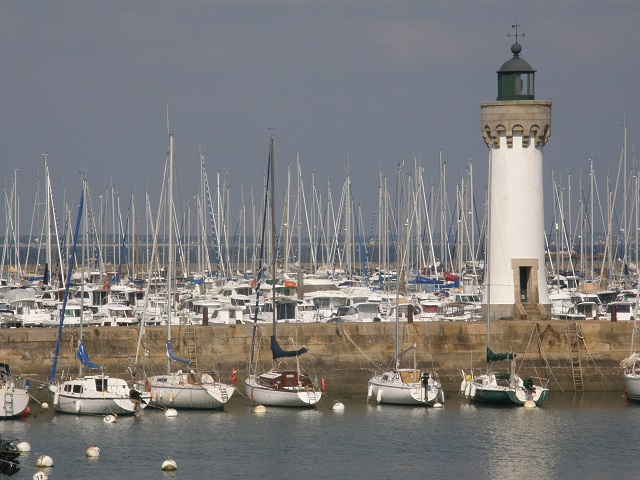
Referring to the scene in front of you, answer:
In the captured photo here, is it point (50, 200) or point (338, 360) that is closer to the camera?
point (338, 360)

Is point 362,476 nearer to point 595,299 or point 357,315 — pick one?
point 357,315

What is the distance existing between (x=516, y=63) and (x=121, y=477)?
15.8 m

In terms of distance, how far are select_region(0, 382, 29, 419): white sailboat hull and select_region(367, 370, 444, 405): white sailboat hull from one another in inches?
322

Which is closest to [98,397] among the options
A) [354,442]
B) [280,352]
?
[280,352]

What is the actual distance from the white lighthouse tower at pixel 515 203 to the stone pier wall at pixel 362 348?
1102 mm

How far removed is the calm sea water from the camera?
26.1m

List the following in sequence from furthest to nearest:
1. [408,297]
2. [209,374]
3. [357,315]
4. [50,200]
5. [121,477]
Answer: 1. [50,200]
2. [408,297]
3. [357,315]
4. [209,374]
5. [121,477]

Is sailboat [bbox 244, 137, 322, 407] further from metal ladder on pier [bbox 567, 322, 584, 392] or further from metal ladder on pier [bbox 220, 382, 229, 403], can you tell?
metal ladder on pier [bbox 567, 322, 584, 392]

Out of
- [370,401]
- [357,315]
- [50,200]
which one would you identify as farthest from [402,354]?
[50,200]

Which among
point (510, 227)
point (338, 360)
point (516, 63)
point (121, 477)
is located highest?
point (516, 63)

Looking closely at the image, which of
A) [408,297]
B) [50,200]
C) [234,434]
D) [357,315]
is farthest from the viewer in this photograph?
[50,200]

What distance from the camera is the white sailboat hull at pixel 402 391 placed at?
3192 centimetres

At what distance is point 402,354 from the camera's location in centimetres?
3288

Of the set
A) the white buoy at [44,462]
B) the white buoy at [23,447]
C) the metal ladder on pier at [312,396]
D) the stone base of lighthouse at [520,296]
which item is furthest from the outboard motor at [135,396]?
the stone base of lighthouse at [520,296]
